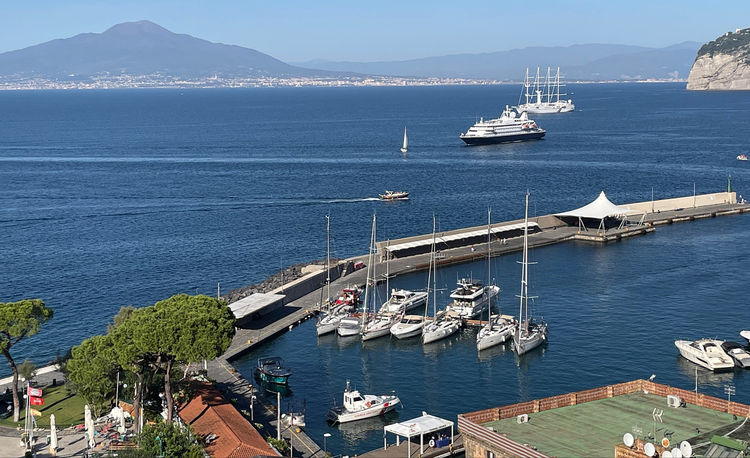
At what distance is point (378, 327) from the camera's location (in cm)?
5562

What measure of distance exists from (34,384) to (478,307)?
28.3 metres

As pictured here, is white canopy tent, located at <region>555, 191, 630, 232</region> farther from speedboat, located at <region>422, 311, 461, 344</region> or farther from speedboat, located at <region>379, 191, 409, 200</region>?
speedboat, located at <region>422, 311, 461, 344</region>

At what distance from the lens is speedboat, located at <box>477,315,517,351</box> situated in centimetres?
5300

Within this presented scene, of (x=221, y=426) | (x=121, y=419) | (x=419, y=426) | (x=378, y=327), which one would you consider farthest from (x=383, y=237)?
(x=221, y=426)

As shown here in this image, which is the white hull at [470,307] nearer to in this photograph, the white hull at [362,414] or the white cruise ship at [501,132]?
the white hull at [362,414]

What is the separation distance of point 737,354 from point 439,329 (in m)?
17.0

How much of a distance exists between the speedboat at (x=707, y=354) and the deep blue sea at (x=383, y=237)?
2.82 ft

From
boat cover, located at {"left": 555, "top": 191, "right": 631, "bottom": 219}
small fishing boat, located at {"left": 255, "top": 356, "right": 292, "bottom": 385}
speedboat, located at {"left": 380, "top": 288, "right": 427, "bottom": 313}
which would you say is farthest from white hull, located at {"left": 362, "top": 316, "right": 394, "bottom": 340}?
boat cover, located at {"left": 555, "top": 191, "right": 631, "bottom": 219}

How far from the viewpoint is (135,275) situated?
7381cm

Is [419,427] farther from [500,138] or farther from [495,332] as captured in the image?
[500,138]

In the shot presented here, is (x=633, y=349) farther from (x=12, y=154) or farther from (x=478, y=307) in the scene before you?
(x=12, y=154)

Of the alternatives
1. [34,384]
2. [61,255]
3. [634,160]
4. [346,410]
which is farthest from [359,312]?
[634,160]

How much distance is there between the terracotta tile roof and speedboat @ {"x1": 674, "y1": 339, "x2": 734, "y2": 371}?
25623 mm

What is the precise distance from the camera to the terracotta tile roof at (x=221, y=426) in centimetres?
3388
